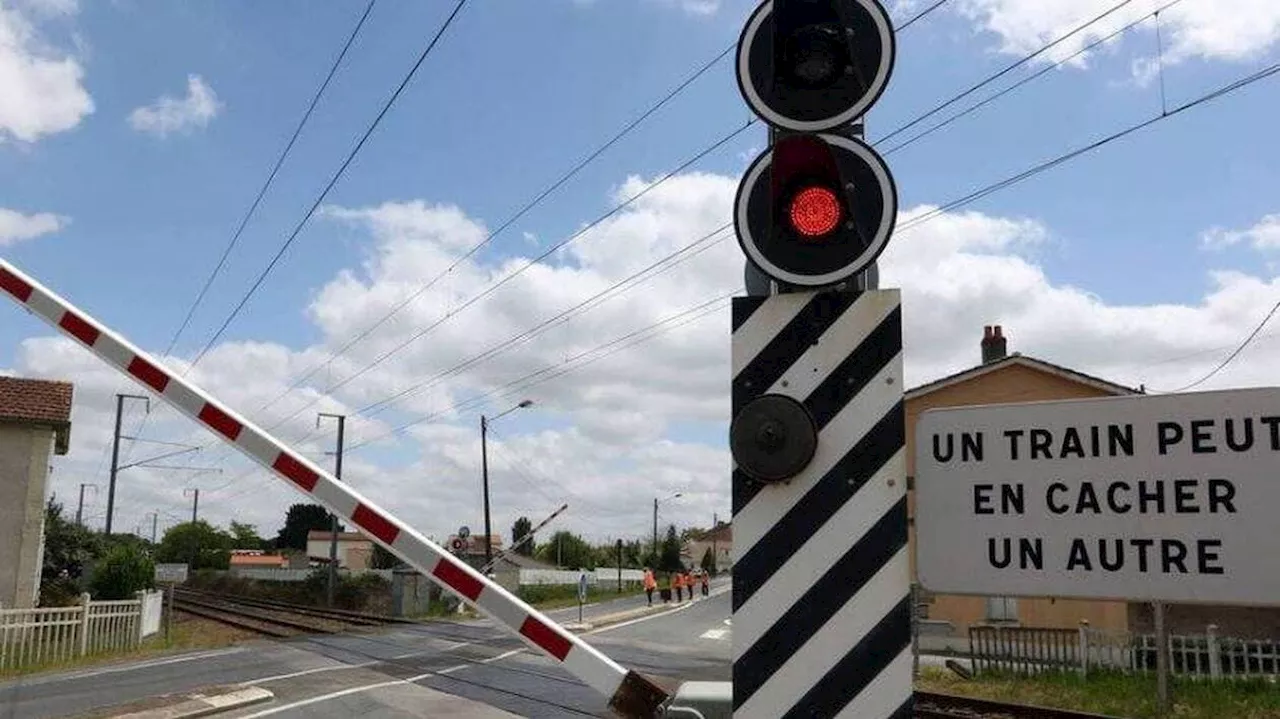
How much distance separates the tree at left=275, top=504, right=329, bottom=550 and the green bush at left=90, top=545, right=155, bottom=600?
99.3 meters

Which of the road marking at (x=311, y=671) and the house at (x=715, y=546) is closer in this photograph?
the road marking at (x=311, y=671)

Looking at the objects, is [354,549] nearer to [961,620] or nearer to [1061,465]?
[961,620]

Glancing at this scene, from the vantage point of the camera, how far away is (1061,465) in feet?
9.01

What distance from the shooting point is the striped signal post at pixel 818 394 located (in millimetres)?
→ 2850

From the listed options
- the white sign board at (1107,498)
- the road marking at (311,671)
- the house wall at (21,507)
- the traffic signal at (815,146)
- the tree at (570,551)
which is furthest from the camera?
the tree at (570,551)

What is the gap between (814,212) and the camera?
3064 mm

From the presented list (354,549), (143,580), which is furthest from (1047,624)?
(354,549)

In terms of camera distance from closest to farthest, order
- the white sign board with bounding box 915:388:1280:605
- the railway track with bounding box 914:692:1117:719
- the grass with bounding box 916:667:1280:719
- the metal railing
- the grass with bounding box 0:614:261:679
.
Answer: the white sign board with bounding box 915:388:1280:605 → the railway track with bounding box 914:692:1117:719 → the grass with bounding box 916:667:1280:719 → the metal railing → the grass with bounding box 0:614:261:679

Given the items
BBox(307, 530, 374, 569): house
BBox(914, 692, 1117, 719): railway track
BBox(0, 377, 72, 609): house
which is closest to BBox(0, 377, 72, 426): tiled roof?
BBox(0, 377, 72, 609): house

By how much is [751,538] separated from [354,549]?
12354 cm

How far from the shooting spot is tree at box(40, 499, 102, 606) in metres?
42.1

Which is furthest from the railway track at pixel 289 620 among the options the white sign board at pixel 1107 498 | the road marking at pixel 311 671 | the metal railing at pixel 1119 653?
the white sign board at pixel 1107 498

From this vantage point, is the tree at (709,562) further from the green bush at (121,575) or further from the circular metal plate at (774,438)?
the circular metal plate at (774,438)

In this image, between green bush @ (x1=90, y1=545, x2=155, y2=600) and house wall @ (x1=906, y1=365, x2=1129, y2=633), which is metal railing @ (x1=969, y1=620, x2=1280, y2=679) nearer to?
house wall @ (x1=906, y1=365, x2=1129, y2=633)
